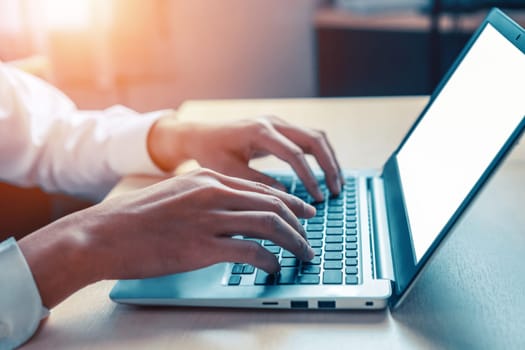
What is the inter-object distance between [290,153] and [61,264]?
310 mm

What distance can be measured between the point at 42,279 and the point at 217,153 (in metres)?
0.33

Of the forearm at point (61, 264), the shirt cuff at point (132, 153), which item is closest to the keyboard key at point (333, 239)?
the forearm at point (61, 264)

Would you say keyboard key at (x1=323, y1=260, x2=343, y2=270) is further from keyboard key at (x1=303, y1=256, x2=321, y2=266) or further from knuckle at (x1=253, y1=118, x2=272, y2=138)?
knuckle at (x1=253, y1=118, x2=272, y2=138)

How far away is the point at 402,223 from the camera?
23.4 inches

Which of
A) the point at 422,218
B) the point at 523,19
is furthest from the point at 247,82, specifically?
the point at 422,218

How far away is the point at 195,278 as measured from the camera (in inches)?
21.0

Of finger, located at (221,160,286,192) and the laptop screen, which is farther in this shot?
finger, located at (221,160,286,192)

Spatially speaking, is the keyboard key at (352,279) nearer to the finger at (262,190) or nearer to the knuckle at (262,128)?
the finger at (262,190)

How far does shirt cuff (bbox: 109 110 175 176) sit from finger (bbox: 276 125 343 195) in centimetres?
18

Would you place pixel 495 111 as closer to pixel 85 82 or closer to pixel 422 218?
pixel 422 218

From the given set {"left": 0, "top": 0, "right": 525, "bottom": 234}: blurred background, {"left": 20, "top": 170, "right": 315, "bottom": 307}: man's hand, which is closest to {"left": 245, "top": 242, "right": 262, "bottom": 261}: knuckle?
{"left": 20, "top": 170, "right": 315, "bottom": 307}: man's hand

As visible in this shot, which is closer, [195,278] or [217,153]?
[195,278]

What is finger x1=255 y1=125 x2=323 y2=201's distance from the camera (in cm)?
71

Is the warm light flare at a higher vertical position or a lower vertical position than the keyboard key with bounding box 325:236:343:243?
lower
